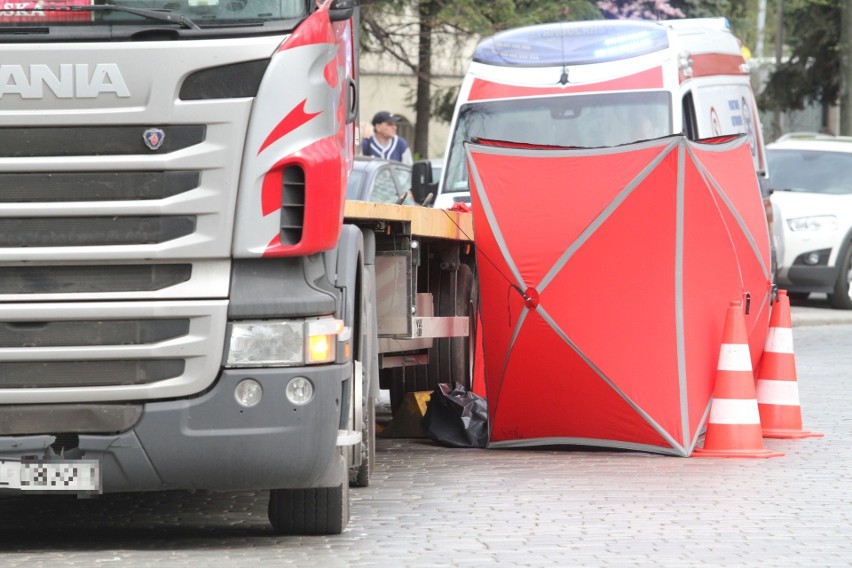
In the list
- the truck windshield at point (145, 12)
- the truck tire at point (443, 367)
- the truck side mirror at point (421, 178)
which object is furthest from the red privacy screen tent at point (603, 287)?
the truck side mirror at point (421, 178)

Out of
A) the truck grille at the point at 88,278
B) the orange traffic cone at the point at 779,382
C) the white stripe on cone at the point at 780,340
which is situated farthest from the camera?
the white stripe on cone at the point at 780,340

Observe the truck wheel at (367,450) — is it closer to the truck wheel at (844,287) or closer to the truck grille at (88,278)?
the truck grille at (88,278)

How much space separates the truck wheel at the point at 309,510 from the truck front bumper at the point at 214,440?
513 mm

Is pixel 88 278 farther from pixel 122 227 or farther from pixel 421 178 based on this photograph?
pixel 421 178

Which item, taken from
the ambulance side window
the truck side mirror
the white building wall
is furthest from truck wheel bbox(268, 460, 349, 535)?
the white building wall

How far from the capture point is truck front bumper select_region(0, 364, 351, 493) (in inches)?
251

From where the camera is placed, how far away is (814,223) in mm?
21266

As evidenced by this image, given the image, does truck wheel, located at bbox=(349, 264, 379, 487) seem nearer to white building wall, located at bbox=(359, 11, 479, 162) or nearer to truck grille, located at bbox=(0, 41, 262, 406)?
truck grille, located at bbox=(0, 41, 262, 406)

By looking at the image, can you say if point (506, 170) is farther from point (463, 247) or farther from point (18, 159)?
point (18, 159)

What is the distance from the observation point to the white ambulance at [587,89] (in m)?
14.1

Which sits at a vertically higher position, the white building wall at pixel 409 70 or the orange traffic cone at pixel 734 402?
the white building wall at pixel 409 70

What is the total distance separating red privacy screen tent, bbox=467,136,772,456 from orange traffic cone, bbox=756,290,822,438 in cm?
104

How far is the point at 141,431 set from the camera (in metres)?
6.38

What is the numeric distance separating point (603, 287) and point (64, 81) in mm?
3976
